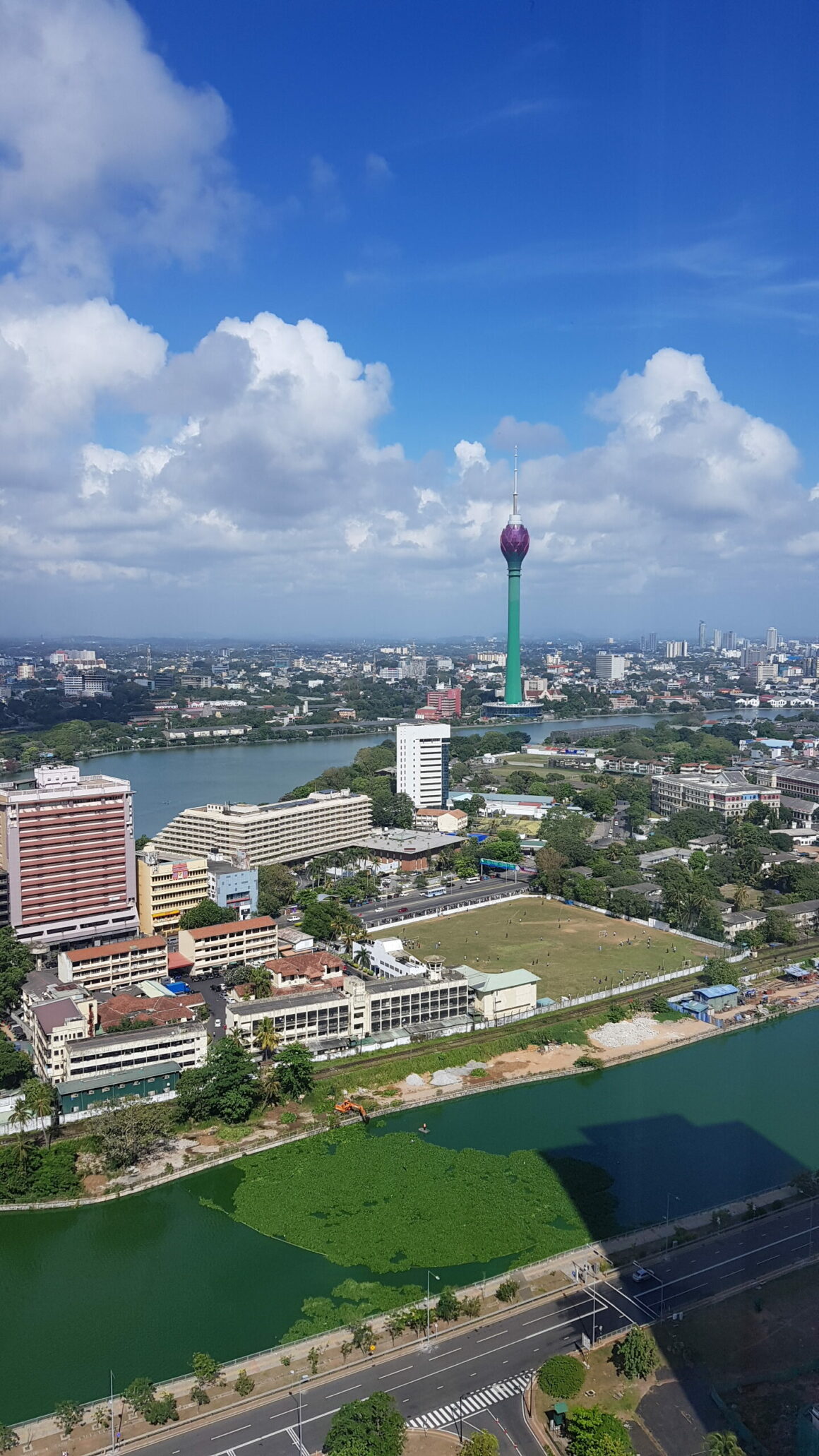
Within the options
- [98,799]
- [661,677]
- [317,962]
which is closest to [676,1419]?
[317,962]

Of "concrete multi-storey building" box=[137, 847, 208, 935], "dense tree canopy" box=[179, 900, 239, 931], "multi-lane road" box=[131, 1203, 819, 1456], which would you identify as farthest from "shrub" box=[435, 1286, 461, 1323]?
"concrete multi-storey building" box=[137, 847, 208, 935]

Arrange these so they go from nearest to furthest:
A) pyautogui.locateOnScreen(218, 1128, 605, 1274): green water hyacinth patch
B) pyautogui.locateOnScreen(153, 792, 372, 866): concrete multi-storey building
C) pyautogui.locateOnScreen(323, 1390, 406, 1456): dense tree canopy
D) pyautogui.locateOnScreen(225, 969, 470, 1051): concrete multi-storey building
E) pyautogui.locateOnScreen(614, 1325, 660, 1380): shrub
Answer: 1. pyautogui.locateOnScreen(323, 1390, 406, 1456): dense tree canopy
2. pyautogui.locateOnScreen(614, 1325, 660, 1380): shrub
3. pyautogui.locateOnScreen(218, 1128, 605, 1274): green water hyacinth patch
4. pyautogui.locateOnScreen(225, 969, 470, 1051): concrete multi-storey building
5. pyautogui.locateOnScreen(153, 792, 372, 866): concrete multi-storey building

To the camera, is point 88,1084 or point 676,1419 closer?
point 676,1419

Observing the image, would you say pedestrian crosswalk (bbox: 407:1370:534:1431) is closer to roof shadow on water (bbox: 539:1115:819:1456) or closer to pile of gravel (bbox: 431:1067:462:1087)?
roof shadow on water (bbox: 539:1115:819:1456)

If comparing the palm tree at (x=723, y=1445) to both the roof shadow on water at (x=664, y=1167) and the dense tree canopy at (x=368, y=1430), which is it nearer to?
the dense tree canopy at (x=368, y=1430)

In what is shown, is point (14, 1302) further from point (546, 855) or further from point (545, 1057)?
point (546, 855)

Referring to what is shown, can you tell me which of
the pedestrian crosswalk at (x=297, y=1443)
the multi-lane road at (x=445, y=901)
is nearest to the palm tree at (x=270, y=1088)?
the pedestrian crosswalk at (x=297, y=1443)

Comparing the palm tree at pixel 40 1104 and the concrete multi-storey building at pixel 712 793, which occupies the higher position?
the concrete multi-storey building at pixel 712 793
